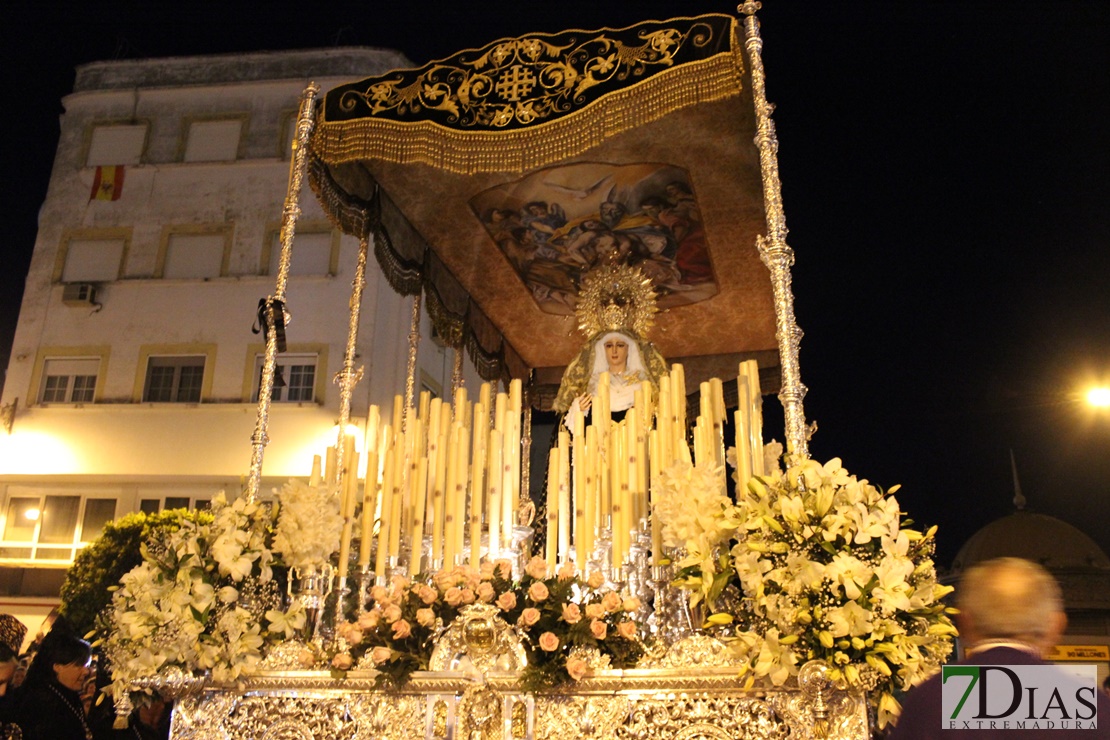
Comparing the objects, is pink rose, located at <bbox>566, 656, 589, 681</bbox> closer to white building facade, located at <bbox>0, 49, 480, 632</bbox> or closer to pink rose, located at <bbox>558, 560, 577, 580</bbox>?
pink rose, located at <bbox>558, 560, 577, 580</bbox>

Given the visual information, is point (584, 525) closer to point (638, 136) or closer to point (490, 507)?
point (490, 507)

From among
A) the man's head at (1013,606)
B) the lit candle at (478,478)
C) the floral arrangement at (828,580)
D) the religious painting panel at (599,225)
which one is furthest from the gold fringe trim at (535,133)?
the man's head at (1013,606)

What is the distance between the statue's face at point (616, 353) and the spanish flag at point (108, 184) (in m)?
14.6

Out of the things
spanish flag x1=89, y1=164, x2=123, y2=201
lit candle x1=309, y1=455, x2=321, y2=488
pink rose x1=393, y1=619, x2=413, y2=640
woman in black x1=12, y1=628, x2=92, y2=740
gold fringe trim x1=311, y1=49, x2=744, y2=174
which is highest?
spanish flag x1=89, y1=164, x2=123, y2=201

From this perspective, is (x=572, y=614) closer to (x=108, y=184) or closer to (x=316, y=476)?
(x=316, y=476)

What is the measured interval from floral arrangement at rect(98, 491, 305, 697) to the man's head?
309cm

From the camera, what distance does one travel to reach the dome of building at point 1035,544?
32.8 ft

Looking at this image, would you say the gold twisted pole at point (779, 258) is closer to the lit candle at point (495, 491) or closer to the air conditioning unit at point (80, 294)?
the lit candle at point (495, 491)

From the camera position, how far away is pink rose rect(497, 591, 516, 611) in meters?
3.84

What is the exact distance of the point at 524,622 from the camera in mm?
3768

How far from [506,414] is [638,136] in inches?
94.3

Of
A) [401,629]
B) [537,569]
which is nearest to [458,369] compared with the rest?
[537,569]

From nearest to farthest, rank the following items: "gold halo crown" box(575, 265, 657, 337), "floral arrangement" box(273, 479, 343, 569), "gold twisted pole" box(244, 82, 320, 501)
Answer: "floral arrangement" box(273, 479, 343, 569) → "gold twisted pole" box(244, 82, 320, 501) → "gold halo crown" box(575, 265, 657, 337)

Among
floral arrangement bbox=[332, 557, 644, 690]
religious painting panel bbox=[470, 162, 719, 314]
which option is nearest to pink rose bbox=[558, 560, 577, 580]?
floral arrangement bbox=[332, 557, 644, 690]
